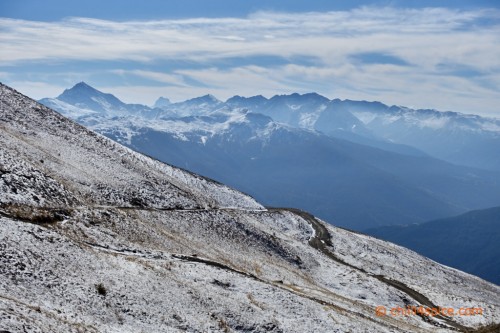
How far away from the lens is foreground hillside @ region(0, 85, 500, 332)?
28.4 meters

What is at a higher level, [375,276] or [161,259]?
[161,259]

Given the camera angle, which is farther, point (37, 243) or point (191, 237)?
point (191, 237)

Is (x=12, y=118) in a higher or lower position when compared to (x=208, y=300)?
higher

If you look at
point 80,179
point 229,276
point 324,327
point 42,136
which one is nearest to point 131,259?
point 229,276

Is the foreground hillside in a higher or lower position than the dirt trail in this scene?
higher

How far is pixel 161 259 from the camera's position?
41.5 meters

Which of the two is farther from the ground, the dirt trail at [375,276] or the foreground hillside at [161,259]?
the foreground hillside at [161,259]

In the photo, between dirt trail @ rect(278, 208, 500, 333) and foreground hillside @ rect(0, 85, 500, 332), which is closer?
foreground hillside @ rect(0, 85, 500, 332)

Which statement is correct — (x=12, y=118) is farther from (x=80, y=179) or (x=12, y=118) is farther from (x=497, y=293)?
(x=497, y=293)

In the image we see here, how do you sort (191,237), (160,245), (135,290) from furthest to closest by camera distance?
(191,237), (160,245), (135,290)

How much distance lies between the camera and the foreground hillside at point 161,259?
2839 centimetres

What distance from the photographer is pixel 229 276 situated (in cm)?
4156

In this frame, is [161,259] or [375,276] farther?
[375,276]

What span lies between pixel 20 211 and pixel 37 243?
9875 mm
